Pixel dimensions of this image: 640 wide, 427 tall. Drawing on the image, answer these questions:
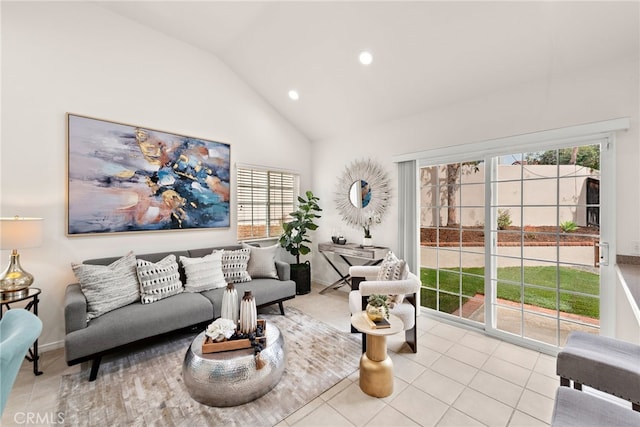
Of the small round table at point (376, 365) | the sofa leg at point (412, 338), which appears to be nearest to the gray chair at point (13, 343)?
the small round table at point (376, 365)

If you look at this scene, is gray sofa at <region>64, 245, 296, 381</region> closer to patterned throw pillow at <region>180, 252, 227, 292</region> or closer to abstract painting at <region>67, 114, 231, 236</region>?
patterned throw pillow at <region>180, 252, 227, 292</region>

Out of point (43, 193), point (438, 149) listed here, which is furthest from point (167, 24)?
point (438, 149)

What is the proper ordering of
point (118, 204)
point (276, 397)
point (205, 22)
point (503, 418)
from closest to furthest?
point (503, 418) < point (276, 397) < point (118, 204) < point (205, 22)

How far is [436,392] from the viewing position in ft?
6.76

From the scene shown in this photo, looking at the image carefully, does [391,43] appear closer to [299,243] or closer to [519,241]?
[519,241]

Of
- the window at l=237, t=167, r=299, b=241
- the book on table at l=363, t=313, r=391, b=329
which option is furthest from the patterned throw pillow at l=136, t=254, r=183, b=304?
the book on table at l=363, t=313, r=391, b=329

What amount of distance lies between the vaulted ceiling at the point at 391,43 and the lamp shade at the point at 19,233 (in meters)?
2.57

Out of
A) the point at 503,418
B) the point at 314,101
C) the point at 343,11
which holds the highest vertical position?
the point at 343,11

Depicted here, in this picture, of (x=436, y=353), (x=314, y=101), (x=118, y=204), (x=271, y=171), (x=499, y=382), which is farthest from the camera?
(x=271, y=171)

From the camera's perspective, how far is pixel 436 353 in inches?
104

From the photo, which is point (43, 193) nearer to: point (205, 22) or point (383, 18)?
point (205, 22)

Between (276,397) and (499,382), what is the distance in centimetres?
184

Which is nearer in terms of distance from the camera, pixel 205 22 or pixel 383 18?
pixel 383 18

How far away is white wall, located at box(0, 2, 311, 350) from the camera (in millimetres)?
2529
